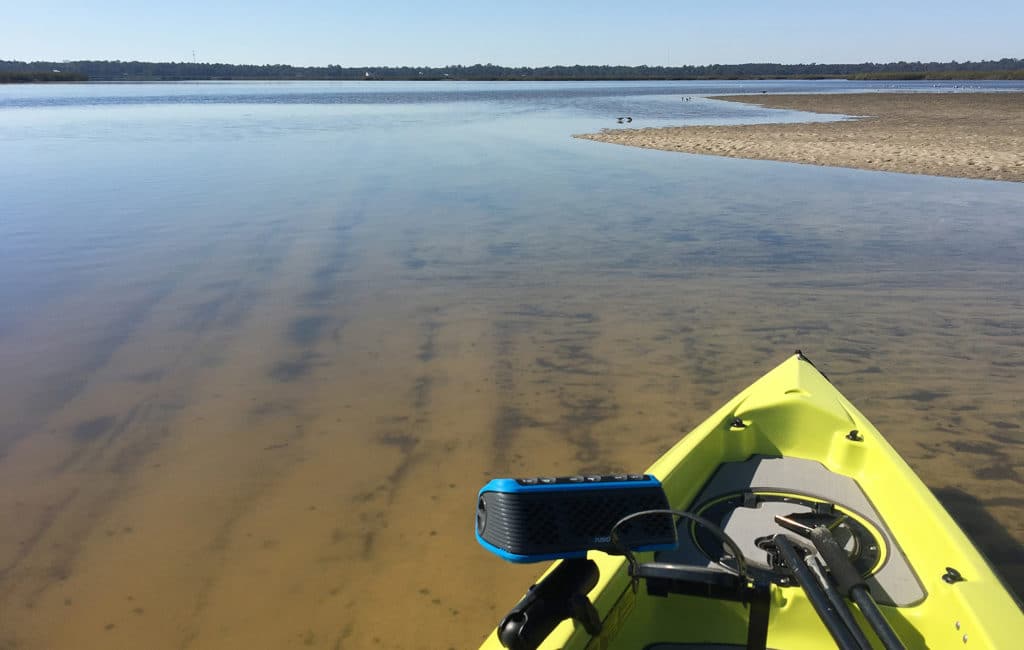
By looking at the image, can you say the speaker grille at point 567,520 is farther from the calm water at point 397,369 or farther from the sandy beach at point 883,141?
the sandy beach at point 883,141

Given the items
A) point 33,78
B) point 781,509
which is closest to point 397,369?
point 781,509

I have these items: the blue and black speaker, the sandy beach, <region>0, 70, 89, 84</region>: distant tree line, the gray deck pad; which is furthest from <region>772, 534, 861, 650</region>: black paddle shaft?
<region>0, 70, 89, 84</region>: distant tree line

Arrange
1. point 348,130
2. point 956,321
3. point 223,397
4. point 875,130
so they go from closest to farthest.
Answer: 1. point 223,397
2. point 956,321
3. point 875,130
4. point 348,130

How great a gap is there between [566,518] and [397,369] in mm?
4313

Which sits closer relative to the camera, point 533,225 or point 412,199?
point 533,225

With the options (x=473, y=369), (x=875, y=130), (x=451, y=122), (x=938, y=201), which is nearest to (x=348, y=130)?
(x=451, y=122)

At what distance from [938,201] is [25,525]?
43.4 ft

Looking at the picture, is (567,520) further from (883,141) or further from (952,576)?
(883,141)

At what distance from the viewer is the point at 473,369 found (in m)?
6.12

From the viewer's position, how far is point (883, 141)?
69.4 ft

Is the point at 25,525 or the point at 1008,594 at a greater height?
the point at 1008,594

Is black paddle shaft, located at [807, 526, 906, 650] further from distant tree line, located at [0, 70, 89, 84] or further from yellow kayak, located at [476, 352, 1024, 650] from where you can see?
distant tree line, located at [0, 70, 89, 84]

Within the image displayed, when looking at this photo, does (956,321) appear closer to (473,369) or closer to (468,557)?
(473,369)

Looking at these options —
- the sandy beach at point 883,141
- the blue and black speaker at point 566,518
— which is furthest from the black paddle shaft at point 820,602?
the sandy beach at point 883,141
